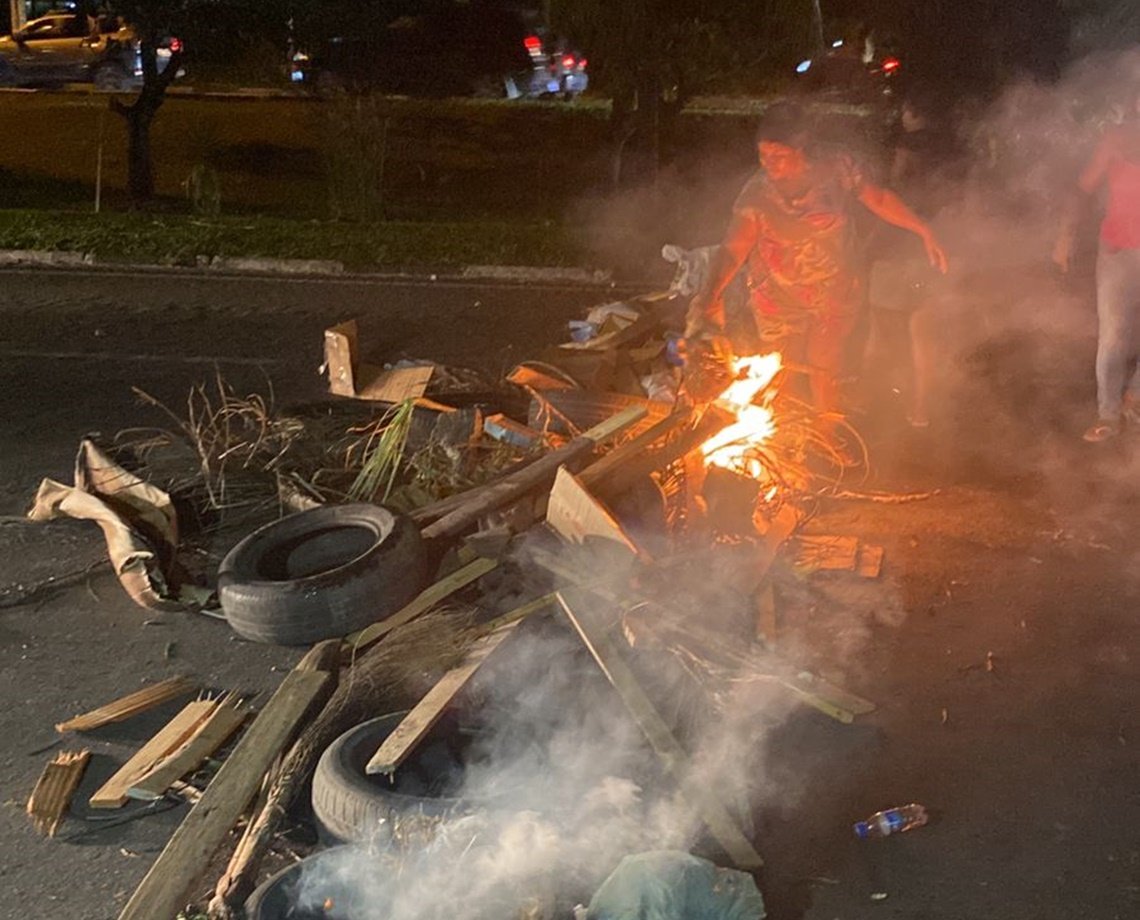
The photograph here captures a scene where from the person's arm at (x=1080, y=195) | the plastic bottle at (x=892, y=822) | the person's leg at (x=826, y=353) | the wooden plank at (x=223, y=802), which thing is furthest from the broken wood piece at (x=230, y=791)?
the person's arm at (x=1080, y=195)

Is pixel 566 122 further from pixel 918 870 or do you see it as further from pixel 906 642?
pixel 918 870

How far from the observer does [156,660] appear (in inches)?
216

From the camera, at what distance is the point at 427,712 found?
4.46 m

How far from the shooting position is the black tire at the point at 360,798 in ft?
12.9

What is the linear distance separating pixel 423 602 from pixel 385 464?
4.98 feet

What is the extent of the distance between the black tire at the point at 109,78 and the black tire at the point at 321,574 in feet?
86.7

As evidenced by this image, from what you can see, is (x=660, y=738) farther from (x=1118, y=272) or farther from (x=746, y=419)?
(x=1118, y=272)

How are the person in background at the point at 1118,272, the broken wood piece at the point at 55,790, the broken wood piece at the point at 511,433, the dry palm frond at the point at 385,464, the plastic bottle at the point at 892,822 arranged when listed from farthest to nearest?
the person in background at the point at 1118,272 → the broken wood piece at the point at 511,433 → the dry palm frond at the point at 385,464 → the broken wood piece at the point at 55,790 → the plastic bottle at the point at 892,822

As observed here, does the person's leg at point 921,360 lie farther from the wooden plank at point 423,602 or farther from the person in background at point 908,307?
the wooden plank at point 423,602

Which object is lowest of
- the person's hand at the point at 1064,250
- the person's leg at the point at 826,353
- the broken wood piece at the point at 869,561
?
the broken wood piece at the point at 869,561

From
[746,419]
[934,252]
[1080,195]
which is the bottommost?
[746,419]

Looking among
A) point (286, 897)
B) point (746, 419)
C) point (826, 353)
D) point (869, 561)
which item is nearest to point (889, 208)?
point (826, 353)

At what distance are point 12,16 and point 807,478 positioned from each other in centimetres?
3491

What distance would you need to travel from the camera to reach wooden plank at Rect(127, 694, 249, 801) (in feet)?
14.5
